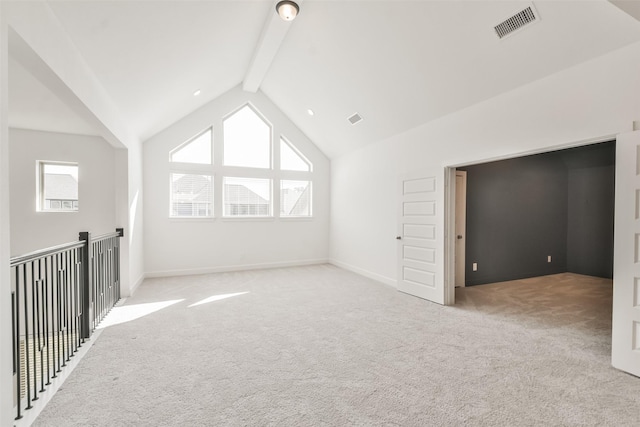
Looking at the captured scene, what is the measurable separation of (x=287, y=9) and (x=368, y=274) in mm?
4511

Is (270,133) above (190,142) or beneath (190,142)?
above

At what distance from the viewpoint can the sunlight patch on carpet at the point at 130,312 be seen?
3.45 meters

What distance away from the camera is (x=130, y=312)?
12.4 feet

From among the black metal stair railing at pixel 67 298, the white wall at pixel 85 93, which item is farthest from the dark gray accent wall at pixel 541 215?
the black metal stair railing at pixel 67 298

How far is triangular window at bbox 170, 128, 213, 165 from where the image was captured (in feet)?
19.6

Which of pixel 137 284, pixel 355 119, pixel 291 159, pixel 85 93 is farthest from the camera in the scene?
pixel 291 159

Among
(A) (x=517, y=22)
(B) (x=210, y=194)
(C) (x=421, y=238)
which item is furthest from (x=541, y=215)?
(B) (x=210, y=194)

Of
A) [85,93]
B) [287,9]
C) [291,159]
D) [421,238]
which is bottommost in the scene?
[421,238]

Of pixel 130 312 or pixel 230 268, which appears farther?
pixel 230 268

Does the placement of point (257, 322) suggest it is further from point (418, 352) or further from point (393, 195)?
point (393, 195)

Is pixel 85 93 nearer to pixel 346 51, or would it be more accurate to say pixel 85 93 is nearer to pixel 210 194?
pixel 346 51

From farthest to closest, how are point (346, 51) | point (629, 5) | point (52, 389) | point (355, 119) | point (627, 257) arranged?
1. point (355, 119)
2. point (346, 51)
3. point (627, 257)
4. point (52, 389)
5. point (629, 5)

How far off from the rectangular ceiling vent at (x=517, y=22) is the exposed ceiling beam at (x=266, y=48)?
226 cm

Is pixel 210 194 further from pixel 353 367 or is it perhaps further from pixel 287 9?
pixel 353 367
